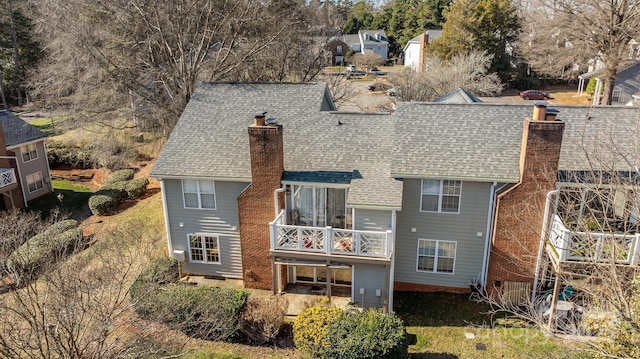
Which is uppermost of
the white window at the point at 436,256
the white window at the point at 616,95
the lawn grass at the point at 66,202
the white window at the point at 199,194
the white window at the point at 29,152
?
the white window at the point at 616,95

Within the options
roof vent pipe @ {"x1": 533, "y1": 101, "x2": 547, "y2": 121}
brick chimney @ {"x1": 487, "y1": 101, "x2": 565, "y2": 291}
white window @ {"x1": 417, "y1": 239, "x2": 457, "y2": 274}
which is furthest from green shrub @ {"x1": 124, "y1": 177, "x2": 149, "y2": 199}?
roof vent pipe @ {"x1": 533, "y1": 101, "x2": 547, "y2": 121}

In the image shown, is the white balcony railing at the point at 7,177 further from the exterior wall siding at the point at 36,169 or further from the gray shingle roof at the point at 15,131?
the gray shingle roof at the point at 15,131

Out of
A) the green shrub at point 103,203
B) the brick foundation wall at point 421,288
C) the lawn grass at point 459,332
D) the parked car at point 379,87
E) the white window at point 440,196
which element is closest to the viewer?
the lawn grass at point 459,332

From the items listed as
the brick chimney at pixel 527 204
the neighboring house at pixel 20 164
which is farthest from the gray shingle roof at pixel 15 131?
the brick chimney at pixel 527 204

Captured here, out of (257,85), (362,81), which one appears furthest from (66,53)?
(362,81)

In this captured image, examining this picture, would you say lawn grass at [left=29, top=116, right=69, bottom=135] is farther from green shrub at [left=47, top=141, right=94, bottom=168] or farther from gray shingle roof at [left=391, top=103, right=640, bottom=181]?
gray shingle roof at [left=391, top=103, right=640, bottom=181]

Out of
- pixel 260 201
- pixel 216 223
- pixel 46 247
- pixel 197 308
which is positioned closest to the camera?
pixel 197 308

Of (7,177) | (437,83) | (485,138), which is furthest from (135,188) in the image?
(437,83)

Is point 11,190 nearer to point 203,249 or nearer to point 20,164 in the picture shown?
point 20,164
